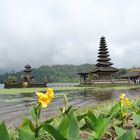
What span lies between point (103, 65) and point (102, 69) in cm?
242

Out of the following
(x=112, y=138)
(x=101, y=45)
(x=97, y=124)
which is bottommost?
(x=112, y=138)

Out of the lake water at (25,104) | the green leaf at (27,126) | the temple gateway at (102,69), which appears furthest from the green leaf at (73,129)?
the temple gateway at (102,69)

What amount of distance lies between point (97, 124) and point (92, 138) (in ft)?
0.55

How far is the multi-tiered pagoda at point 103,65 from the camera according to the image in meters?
71.1

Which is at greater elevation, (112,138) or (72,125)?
(72,125)

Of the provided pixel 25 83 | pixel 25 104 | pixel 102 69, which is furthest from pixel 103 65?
pixel 25 104

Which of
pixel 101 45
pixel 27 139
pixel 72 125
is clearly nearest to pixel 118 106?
pixel 72 125

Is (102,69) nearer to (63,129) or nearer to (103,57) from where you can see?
(103,57)

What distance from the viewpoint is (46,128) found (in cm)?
344

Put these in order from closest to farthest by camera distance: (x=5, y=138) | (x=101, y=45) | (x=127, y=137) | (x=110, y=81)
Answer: (x=5, y=138) < (x=127, y=137) < (x=110, y=81) < (x=101, y=45)

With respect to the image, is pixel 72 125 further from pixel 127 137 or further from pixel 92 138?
pixel 127 137

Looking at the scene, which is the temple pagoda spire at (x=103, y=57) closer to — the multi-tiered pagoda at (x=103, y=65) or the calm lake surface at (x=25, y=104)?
the multi-tiered pagoda at (x=103, y=65)

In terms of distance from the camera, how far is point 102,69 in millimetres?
71125

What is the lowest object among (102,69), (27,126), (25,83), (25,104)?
(25,104)
